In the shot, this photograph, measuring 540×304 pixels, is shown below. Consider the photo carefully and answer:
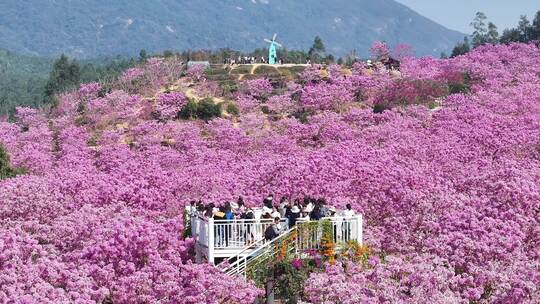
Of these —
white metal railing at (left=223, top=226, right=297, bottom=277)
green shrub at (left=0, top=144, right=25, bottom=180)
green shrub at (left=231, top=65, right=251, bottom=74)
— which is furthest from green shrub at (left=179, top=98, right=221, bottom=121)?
white metal railing at (left=223, top=226, right=297, bottom=277)

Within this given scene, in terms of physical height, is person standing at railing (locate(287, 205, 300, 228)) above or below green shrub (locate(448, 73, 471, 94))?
below

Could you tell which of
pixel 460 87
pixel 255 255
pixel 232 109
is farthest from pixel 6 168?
pixel 460 87

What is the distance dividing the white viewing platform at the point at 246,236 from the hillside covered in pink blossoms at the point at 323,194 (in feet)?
3.64

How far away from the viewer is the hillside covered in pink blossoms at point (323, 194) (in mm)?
23406

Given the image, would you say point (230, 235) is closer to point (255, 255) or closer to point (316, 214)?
point (255, 255)

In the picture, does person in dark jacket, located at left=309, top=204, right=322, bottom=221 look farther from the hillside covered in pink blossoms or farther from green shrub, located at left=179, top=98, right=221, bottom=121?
green shrub, located at left=179, top=98, right=221, bottom=121

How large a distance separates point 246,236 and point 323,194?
28.7 feet

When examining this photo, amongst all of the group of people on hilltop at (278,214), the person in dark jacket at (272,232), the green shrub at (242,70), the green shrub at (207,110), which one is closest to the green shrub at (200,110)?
the green shrub at (207,110)

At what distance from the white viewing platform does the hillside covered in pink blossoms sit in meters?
1.11

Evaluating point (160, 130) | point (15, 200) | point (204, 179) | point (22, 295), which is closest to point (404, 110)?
point (160, 130)

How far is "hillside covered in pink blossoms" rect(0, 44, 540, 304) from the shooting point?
23.4m

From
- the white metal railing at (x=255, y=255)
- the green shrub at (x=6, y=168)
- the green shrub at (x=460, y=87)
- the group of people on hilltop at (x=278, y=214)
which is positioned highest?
the green shrub at (x=460, y=87)

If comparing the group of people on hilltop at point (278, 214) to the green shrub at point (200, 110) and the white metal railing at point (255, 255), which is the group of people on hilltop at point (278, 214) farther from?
the green shrub at point (200, 110)

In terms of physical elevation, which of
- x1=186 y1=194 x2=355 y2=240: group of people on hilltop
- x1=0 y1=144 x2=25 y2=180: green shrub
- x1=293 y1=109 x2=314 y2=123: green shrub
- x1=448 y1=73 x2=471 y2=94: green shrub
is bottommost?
x1=0 y1=144 x2=25 y2=180: green shrub
